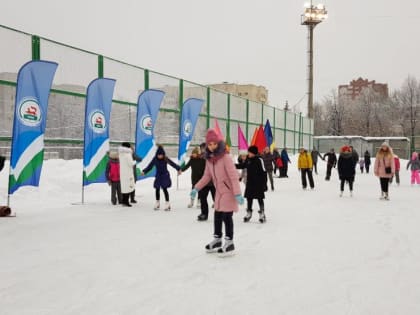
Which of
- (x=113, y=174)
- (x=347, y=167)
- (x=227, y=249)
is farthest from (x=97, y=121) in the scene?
(x=347, y=167)

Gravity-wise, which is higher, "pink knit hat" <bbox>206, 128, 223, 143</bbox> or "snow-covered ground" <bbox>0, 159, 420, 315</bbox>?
"pink knit hat" <bbox>206, 128, 223, 143</bbox>

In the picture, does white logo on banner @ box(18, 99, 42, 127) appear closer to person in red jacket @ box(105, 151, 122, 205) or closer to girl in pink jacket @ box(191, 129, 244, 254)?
person in red jacket @ box(105, 151, 122, 205)

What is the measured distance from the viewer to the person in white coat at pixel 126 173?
10.8 meters

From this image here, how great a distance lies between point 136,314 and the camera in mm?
3656

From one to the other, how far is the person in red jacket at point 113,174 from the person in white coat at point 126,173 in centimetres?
24

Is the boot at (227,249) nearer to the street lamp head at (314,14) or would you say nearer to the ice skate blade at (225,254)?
the ice skate blade at (225,254)

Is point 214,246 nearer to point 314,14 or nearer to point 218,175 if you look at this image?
point 218,175

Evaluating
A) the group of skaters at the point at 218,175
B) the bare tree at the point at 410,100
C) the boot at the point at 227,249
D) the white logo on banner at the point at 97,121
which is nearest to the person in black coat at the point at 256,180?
the group of skaters at the point at 218,175

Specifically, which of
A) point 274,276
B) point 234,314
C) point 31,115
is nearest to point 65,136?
point 31,115

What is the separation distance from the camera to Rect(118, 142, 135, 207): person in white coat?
10.8 m

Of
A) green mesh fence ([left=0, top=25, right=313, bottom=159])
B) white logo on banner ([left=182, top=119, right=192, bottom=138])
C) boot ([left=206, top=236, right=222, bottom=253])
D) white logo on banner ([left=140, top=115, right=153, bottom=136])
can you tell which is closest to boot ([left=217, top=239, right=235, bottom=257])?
boot ([left=206, top=236, right=222, bottom=253])

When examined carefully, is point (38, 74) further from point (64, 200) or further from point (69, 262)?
point (69, 262)

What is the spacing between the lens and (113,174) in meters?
11.1

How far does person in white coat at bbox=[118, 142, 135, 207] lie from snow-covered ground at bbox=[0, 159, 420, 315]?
2.11ft
